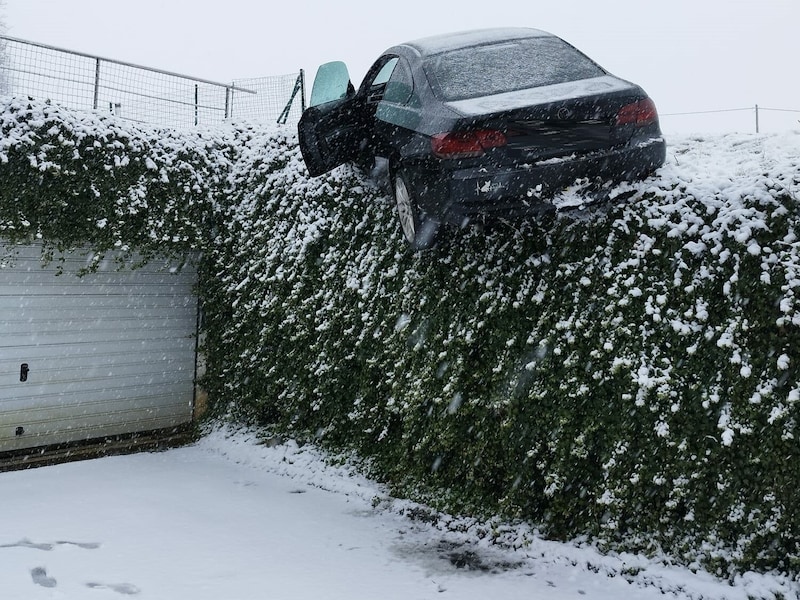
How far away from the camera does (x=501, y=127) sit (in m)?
4.64

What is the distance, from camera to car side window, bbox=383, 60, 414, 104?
553cm

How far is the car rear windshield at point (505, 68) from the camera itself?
17.1 feet

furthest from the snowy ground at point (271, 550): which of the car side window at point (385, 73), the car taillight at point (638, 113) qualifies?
the car side window at point (385, 73)

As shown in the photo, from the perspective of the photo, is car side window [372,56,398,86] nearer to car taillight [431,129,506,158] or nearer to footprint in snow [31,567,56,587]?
car taillight [431,129,506,158]

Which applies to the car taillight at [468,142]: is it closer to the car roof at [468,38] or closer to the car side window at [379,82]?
the car roof at [468,38]

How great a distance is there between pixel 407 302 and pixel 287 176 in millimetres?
2744

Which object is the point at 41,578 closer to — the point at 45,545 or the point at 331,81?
the point at 45,545

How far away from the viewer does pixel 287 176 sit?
7938mm

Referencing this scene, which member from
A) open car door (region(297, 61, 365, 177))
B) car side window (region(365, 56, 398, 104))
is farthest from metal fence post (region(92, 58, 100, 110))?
car side window (region(365, 56, 398, 104))

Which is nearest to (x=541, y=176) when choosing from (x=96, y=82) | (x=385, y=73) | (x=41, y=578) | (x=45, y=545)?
(x=385, y=73)

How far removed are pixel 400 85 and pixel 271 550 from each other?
390 centimetres

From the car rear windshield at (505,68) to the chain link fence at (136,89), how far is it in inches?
182

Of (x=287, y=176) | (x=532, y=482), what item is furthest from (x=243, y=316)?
(x=532, y=482)

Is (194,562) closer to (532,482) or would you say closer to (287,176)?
(532,482)
